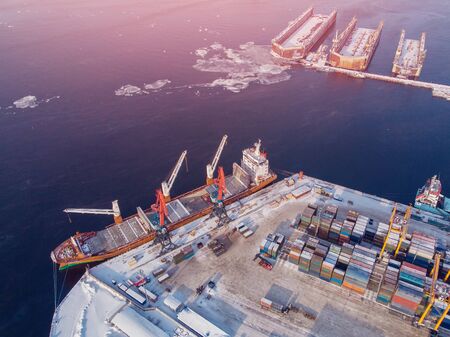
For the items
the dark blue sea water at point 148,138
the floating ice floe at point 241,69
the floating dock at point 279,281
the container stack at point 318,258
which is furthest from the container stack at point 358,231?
the floating ice floe at point 241,69

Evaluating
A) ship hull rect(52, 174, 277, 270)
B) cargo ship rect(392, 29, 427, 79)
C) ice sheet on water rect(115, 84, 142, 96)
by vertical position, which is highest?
cargo ship rect(392, 29, 427, 79)

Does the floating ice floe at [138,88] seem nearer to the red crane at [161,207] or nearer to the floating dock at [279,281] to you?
the red crane at [161,207]

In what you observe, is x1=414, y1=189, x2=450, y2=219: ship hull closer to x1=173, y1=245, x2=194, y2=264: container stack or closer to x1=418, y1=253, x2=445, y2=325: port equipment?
x1=418, y1=253, x2=445, y2=325: port equipment

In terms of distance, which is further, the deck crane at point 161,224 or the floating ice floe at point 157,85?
the floating ice floe at point 157,85

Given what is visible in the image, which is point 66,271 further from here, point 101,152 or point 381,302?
point 381,302

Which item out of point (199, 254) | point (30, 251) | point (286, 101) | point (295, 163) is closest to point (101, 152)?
point (30, 251)

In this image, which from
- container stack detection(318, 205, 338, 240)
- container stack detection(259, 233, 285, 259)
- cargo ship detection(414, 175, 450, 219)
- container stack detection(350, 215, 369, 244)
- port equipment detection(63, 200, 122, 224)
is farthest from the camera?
cargo ship detection(414, 175, 450, 219)

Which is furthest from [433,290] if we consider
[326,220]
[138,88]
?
[138,88]

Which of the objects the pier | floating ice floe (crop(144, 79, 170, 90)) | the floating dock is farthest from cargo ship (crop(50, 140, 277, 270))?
the pier
